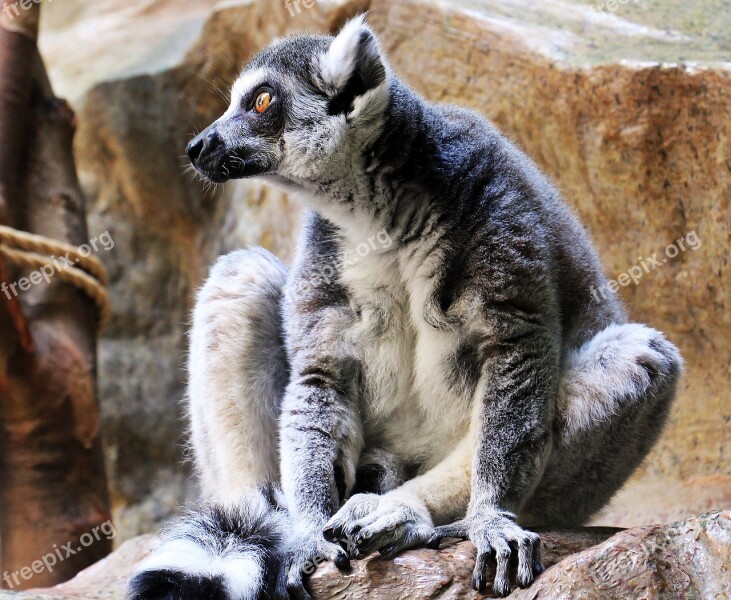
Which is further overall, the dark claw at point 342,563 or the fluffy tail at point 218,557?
the dark claw at point 342,563

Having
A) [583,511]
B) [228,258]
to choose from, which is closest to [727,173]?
[583,511]

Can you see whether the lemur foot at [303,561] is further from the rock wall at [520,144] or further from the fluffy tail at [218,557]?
the rock wall at [520,144]

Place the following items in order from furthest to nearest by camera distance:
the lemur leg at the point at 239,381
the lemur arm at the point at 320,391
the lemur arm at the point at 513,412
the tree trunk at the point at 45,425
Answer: the tree trunk at the point at 45,425 < the lemur leg at the point at 239,381 < the lemur arm at the point at 320,391 < the lemur arm at the point at 513,412

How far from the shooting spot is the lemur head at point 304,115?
3.61 m

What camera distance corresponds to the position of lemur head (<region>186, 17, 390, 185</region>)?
3611 millimetres

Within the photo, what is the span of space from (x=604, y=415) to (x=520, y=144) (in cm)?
262

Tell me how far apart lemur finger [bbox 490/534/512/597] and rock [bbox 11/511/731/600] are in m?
0.04

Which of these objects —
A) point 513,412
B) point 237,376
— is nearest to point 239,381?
point 237,376

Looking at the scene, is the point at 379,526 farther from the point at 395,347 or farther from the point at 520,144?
the point at 520,144

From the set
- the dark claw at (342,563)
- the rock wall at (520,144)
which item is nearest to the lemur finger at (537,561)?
the dark claw at (342,563)

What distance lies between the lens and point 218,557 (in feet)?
9.81

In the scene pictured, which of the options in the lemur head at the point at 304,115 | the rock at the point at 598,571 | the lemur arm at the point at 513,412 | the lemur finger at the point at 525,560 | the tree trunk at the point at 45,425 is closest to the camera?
the rock at the point at 598,571

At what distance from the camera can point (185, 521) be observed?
323cm

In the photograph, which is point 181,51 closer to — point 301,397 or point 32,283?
point 32,283
